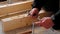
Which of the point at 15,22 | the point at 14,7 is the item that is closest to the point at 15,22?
the point at 15,22

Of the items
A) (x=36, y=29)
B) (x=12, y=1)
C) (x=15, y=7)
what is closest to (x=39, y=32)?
(x=36, y=29)

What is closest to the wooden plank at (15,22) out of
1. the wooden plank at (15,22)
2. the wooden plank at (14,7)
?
the wooden plank at (15,22)

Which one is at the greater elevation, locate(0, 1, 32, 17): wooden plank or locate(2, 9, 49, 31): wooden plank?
locate(0, 1, 32, 17): wooden plank

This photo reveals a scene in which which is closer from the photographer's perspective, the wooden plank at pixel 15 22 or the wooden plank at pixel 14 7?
the wooden plank at pixel 15 22

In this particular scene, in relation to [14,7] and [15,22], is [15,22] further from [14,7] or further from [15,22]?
[14,7]

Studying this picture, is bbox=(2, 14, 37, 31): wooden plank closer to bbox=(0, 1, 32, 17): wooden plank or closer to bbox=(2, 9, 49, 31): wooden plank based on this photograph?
bbox=(2, 9, 49, 31): wooden plank

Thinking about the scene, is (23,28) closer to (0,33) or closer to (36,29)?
(36,29)

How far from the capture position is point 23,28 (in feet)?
7.05

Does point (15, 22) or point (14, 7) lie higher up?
point (14, 7)

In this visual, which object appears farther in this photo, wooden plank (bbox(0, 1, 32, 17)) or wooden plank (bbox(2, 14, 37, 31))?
wooden plank (bbox(0, 1, 32, 17))

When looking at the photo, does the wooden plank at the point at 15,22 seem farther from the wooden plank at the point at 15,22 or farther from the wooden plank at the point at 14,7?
the wooden plank at the point at 14,7

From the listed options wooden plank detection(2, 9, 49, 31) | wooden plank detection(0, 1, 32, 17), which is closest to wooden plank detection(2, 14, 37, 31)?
wooden plank detection(2, 9, 49, 31)

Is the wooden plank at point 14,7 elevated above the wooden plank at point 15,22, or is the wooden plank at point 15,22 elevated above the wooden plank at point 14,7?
the wooden plank at point 14,7

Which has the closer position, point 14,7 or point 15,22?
point 15,22
